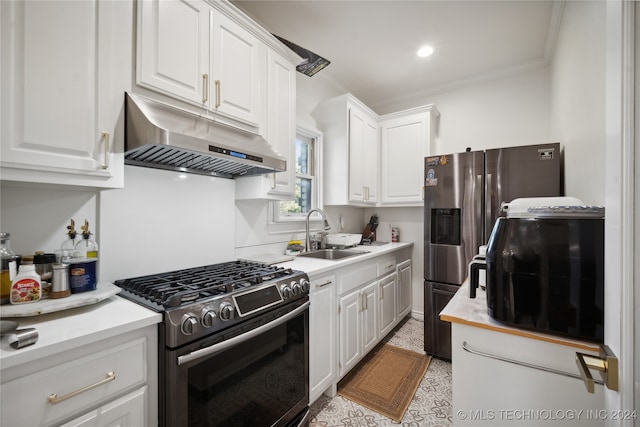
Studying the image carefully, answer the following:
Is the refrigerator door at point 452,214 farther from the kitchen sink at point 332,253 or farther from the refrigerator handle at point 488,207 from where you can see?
the kitchen sink at point 332,253

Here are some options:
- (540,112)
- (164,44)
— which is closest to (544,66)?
(540,112)

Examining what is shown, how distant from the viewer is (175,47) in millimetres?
1343

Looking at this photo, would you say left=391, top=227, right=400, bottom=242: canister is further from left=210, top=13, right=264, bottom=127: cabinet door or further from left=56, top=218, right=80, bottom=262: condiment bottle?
left=56, top=218, right=80, bottom=262: condiment bottle

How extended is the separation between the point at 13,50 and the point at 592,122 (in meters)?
2.40

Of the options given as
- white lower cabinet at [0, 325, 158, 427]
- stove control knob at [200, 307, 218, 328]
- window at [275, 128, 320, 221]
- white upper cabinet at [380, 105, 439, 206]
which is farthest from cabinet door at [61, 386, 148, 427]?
white upper cabinet at [380, 105, 439, 206]

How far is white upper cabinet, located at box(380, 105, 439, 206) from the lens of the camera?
3020 millimetres

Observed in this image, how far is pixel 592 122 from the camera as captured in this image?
1.32 meters

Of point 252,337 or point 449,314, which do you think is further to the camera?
point 252,337

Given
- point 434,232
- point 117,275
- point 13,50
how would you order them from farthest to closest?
1. point 434,232
2. point 117,275
3. point 13,50

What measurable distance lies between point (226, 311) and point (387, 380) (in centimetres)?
163

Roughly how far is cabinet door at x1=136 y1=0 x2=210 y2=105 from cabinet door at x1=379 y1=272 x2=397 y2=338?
7.06 ft

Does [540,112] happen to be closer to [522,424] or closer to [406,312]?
[406,312]

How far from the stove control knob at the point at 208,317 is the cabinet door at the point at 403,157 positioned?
100 inches

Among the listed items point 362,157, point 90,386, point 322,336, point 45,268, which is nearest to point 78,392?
point 90,386
